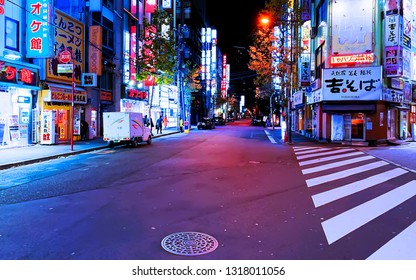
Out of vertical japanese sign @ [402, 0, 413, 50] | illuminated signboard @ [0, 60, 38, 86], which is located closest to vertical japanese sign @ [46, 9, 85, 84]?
illuminated signboard @ [0, 60, 38, 86]

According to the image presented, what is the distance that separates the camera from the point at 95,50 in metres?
27.2

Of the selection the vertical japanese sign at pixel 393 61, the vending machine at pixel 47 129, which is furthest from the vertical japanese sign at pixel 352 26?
the vending machine at pixel 47 129

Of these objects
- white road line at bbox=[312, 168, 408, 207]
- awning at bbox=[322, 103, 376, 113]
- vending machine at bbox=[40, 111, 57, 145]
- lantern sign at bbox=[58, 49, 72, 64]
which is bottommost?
white road line at bbox=[312, 168, 408, 207]

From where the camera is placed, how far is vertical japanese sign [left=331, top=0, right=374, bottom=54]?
82.8 ft

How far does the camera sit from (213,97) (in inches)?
3605

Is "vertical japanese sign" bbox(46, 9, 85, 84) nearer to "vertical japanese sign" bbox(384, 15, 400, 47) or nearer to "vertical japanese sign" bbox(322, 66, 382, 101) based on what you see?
"vertical japanese sign" bbox(322, 66, 382, 101)

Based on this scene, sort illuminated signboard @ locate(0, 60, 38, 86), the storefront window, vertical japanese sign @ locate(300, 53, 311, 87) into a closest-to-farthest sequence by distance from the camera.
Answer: illuminated signboard @ locate(0, 60, 38, 86)
the storefront window
vertical japanese sign @ locate(300, 53, 311, 87)

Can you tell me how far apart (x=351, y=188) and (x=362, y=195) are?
880mm

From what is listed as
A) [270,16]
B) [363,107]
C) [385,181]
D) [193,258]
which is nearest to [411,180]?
[385,181]

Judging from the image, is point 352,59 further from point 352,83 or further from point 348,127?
point 348,127

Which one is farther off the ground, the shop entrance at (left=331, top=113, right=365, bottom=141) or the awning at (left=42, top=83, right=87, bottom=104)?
the awning at (left=42, top=83, right=87, bottom=104)

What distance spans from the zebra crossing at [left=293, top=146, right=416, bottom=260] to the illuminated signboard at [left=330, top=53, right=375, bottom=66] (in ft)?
37.4

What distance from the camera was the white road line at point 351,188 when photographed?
8.57 metres

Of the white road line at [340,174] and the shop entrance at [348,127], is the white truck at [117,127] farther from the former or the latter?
the shop entrance at [348,127]
